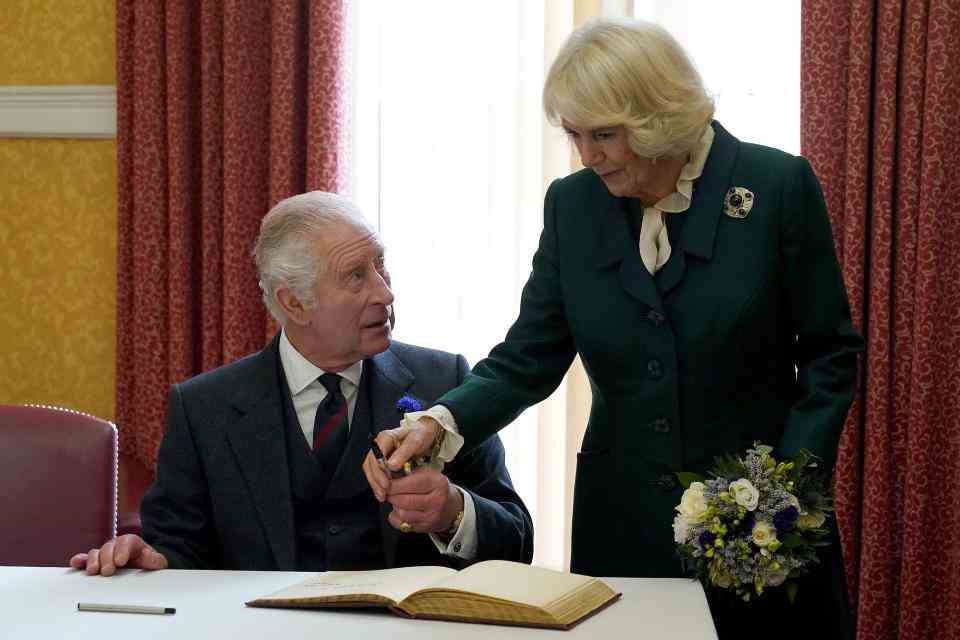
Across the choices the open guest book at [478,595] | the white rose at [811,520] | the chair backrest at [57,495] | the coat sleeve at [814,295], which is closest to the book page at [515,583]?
the open guest book at [478,595]

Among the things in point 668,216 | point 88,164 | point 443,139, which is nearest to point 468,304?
point 443,139

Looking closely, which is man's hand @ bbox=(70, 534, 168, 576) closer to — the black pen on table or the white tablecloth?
the white tablecloth

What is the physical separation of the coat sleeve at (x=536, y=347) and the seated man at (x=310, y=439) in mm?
214

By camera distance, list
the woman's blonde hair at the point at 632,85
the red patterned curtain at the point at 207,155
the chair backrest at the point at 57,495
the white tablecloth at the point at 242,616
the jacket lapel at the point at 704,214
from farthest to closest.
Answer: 1. the red patterned curtain at the point at 207,155
2. the chair backrest at the point at 57,495
3. the jacket lapel at the point at 704,214
4. the woman's blonde hair at the point at 632,85
5. the white tablecloth at the point at 242,616

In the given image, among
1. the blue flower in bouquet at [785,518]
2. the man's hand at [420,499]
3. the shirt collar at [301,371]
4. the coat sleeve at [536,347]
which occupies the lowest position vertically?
the man's hand at [420,499]

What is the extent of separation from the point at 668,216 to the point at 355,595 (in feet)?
2.88

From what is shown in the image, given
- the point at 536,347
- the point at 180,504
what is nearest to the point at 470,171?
the point at 536,347

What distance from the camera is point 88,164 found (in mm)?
4172

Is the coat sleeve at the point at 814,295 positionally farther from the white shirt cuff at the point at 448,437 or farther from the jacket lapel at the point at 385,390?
the jacket lapel at the point at 385,390

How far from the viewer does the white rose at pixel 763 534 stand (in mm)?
1693

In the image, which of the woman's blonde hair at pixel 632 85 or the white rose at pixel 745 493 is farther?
the woman's blonde hair at pixel 632 85

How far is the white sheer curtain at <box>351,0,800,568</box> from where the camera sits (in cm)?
388

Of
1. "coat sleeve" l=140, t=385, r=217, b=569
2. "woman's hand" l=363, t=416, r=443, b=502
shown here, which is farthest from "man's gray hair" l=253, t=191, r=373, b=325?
"woman's hand" l=363, t=416, r=443, b=502

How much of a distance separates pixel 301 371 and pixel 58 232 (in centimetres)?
212
